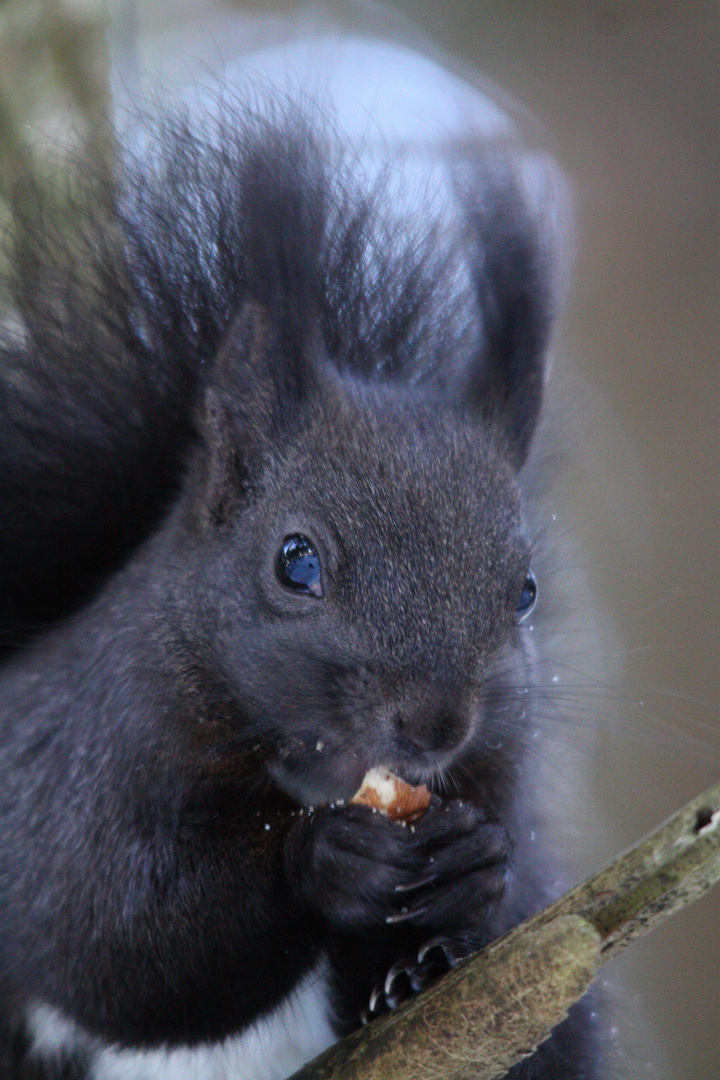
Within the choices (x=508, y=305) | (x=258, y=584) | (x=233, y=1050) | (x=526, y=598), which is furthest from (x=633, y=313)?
(x=233, y=1050)

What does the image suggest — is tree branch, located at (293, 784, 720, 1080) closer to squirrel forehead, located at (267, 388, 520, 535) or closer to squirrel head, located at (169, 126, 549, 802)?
squirrel head, located at (169, 126, 549, 802)

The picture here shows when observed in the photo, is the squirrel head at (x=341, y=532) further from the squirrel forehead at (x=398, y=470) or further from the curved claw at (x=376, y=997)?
the curved claw at (x=376, y=997)

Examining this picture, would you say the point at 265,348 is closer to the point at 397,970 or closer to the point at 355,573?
the point at 355,573

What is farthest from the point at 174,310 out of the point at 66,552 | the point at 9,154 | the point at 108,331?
the point at 9,154

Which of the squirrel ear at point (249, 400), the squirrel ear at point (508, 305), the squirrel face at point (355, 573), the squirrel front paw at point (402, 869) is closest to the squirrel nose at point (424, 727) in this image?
the squirrel face at point (355, 573)

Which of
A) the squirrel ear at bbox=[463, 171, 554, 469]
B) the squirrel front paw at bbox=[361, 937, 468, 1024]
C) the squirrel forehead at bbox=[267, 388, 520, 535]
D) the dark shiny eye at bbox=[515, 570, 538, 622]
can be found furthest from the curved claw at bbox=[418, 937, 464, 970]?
the squirrel ear at bbox=[463, 171, 554, 469]

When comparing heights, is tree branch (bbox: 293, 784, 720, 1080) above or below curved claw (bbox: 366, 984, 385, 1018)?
above
